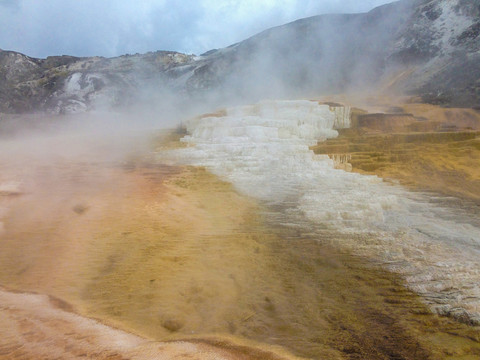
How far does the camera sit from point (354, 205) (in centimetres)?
452

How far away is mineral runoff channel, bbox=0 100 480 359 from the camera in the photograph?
78.3 inches

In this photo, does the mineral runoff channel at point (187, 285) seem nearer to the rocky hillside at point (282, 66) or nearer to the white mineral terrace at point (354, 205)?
the white mineral terrace at point (354, 205)

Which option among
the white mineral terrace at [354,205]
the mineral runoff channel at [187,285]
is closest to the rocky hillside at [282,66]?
the white mineral terrace at [354,205]

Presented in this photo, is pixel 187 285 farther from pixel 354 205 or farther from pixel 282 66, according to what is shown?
pixel 282 66

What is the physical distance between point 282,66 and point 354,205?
20948mm

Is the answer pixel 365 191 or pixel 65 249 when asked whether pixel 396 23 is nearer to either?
pixel 365 191

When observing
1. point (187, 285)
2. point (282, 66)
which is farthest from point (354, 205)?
point (282, 66)

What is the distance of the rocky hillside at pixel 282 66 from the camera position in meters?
18.3

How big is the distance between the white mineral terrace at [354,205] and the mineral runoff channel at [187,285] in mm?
233

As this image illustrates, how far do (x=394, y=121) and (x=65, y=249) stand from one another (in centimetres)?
1053

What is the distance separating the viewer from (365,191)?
5289 mm

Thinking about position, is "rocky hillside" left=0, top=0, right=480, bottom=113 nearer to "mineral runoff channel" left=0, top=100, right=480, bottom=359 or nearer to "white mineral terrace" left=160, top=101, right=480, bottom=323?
"white mineral terrace" left=160, top=101, right=480, bottom=323

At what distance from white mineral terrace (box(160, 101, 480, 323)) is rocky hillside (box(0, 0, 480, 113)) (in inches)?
472

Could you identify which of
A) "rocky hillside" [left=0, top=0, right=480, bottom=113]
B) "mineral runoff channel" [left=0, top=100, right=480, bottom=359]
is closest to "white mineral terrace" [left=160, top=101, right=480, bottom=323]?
"mineral runoff channel" [left=0, top=100, right=480, bottom=359]
